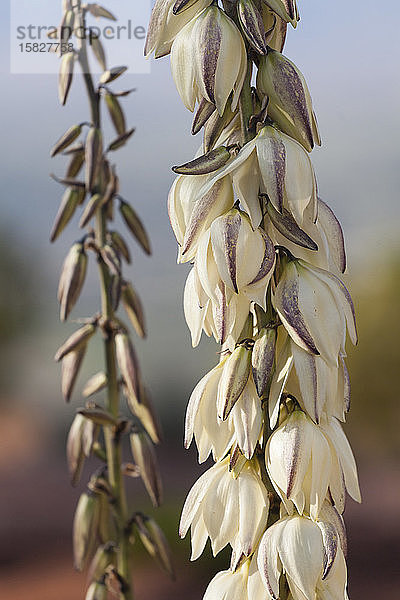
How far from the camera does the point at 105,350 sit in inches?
26.7

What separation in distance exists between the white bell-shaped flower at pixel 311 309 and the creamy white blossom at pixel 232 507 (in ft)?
0.20

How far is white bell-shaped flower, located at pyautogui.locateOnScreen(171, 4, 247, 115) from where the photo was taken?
28 centimetres

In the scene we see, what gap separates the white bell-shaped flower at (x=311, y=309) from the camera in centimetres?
28

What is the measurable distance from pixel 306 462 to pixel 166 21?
0.59 feet

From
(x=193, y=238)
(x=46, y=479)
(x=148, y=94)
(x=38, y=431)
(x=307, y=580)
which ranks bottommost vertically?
(x=46, y=479)

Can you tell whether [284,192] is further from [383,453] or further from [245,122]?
[383,453]


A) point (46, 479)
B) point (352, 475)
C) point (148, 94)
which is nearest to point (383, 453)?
point (46, 479)

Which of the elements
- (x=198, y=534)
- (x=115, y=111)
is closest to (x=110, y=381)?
(x=115, y=111)

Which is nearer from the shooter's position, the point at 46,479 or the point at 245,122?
the point at 245,122

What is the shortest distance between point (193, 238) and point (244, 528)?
116mm

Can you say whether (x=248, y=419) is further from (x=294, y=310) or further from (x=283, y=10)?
(x=283, y=10)

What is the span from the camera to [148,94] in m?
1.91

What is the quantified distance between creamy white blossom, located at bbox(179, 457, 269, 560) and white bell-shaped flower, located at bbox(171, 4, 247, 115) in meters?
0.14

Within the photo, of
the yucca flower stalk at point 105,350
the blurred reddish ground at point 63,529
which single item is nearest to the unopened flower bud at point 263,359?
the yucca flower stalk at point 105,350
